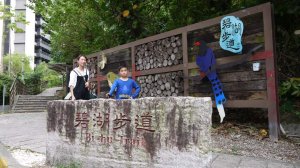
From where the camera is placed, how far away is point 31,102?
1783 centimetres

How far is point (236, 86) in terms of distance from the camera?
5.98 m

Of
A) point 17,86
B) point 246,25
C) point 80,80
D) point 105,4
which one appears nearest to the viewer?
point 80,80

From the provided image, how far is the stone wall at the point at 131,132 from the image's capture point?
10.4 ft

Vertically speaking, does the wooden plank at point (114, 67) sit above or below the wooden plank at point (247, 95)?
above

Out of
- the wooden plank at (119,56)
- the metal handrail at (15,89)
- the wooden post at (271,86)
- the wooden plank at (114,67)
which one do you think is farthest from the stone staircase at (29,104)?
the wooden post at (271,86)

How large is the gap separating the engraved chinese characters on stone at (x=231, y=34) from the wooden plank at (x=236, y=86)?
2.26ft

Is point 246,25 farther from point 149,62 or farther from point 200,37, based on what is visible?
point 149,62

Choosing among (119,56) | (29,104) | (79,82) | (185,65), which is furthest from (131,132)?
(29,104)

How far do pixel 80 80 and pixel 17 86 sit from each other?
16238 mm

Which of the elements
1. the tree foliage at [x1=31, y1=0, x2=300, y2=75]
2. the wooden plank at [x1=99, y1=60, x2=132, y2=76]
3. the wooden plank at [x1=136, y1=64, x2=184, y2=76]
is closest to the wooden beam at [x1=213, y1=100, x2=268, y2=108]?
the wooden plank at [x1=136, y1=64, x2=184, y2=76]

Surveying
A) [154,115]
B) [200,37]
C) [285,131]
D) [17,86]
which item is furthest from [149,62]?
[17,86]

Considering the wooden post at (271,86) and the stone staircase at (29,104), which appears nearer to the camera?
the wooden post at (271,86)

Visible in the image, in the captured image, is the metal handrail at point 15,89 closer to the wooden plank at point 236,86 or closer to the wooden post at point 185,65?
the wooden post at point 185,65

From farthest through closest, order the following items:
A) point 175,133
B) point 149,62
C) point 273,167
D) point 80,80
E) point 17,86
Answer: point 17,86, point 149,62, point 80,80, point 273,167, point 175,133
